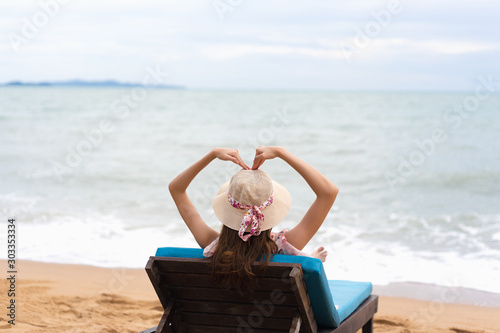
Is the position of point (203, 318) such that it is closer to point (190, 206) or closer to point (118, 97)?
point (190, 206)

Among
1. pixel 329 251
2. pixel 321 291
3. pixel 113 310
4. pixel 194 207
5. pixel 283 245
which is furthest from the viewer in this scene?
pixel 329 251

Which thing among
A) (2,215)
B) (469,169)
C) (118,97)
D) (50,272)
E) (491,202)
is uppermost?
(118,97)

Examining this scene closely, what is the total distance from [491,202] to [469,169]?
301 cm

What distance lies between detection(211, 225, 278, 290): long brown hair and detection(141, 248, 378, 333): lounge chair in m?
0.04

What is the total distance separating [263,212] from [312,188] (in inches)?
9.3

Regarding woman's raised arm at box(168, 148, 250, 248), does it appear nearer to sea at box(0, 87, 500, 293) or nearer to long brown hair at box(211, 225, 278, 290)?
long brown hair at box(211, 225, 278, 290)

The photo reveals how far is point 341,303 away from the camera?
3039mm

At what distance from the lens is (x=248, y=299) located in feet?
8.87

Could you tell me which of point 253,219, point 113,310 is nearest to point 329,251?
point 113,310

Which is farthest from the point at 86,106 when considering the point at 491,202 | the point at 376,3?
the point at 491,202

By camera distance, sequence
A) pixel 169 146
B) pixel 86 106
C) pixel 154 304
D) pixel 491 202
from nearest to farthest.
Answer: pixel 154 304
pixel 491 202
pixel 169 146
pixel 86 106

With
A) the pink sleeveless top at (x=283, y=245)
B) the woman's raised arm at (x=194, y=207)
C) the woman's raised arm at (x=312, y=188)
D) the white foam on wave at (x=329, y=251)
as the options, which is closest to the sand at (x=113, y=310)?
the white foam on wave at (x=329, y=251)

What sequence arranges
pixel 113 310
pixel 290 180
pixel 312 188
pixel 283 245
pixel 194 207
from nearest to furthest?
pixel 312 188 → pixel 283 245 → pixel 194 207 → pixel 113 310 → pixel 290 180

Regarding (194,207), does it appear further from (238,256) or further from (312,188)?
Result: (312,188)
